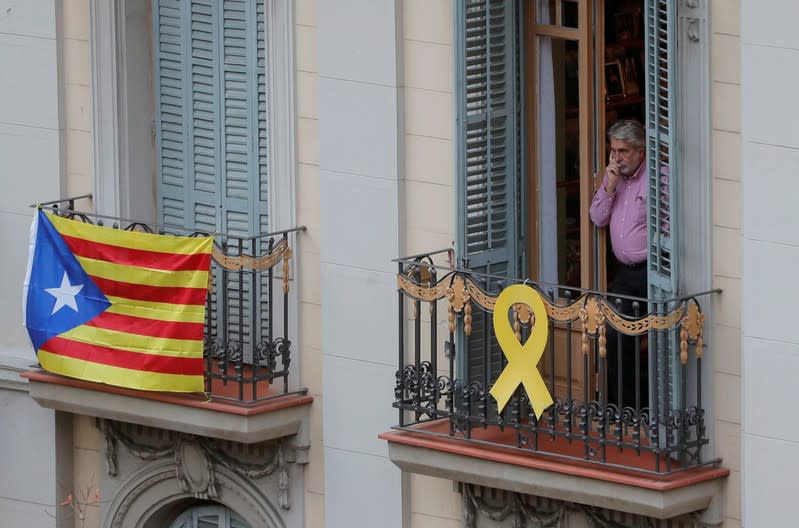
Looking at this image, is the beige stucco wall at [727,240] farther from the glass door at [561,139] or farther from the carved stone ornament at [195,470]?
the carved stone ornament at [195,470]

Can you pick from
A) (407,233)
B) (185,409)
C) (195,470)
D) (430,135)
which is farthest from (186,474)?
(430,135)

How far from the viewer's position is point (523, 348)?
20.5 meters

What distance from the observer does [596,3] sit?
21125mm

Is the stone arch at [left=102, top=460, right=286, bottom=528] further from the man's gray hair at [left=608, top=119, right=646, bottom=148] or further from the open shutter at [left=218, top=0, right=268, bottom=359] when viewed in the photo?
the man's gray hair at [left=608, top=119, right=646, bottom=148]

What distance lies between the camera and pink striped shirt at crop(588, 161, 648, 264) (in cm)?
2066

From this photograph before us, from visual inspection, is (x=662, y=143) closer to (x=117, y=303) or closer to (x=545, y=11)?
(x=545, y=11)

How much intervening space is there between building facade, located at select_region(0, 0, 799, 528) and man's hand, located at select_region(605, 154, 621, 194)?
53 cm

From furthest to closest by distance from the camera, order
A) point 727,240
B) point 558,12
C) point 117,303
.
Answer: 1. point 117,303
2. point 558,12
3. point 727,240

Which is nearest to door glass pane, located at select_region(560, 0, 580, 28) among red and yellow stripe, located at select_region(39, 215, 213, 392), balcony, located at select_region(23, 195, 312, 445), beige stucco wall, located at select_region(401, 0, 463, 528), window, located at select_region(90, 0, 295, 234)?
beige stucco wall, located at select_region(401, 0, 463, 528)

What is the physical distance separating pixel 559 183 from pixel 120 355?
13.0 feet

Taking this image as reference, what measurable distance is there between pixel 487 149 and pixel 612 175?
1080 millimetres

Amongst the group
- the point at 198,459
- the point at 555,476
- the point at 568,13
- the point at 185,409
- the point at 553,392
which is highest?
the point at 568,13

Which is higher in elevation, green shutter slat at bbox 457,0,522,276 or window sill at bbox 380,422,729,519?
green shutter slat at bbox 457,0,522,276

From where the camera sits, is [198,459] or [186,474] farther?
[186,474]
